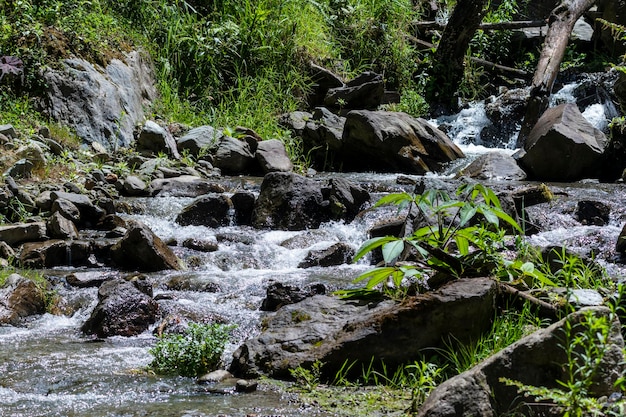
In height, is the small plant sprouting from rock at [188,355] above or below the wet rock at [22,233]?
above

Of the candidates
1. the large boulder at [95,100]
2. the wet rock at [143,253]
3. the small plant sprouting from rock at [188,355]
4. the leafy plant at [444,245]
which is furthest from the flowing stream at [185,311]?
the large boulder at [95,100]

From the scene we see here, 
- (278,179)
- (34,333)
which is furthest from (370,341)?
(278,179)

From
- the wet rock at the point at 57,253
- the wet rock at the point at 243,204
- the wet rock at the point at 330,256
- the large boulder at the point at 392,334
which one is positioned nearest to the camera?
the large boulder at the point at 392,334

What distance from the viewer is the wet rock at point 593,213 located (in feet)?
27.0

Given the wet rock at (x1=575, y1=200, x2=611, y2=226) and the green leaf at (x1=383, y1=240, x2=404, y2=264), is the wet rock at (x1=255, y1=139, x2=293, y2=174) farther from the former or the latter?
the green leaf at (x1=383, y1=240, x2=404, y2=264)

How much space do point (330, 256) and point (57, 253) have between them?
252 cm

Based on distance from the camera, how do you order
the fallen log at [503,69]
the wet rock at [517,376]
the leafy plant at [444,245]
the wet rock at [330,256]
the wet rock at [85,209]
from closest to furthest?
the wet rock at [517,376] → the leafy plant at [444,245] → the wet rock at [330,256] → the wet rock at [85,209] → the fallen log at [503,69]

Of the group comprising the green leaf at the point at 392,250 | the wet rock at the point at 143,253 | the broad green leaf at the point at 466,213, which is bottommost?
the wet rock at the point at 143,253

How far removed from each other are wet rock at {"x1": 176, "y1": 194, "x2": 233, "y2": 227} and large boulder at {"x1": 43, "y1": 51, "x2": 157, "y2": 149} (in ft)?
9.42

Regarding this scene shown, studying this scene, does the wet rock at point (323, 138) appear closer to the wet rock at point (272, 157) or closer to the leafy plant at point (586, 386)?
the wet rock at point (272, 157)

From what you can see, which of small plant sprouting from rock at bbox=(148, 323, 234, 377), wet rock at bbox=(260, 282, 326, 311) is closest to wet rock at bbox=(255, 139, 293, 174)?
wet rock at bbox=(260, 282, 326, 311)

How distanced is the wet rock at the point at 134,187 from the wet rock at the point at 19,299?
3.60 m

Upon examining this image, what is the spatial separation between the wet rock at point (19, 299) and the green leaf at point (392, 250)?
2994 mm

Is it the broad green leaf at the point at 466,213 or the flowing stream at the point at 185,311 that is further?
the broad green leaf at the point at 466,213
